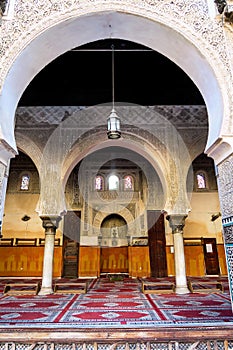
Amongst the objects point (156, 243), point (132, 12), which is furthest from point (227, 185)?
point (156, 243)

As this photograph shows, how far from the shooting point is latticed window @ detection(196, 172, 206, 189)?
10055mm

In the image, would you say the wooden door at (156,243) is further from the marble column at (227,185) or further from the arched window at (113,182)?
the marble column at (227,185)

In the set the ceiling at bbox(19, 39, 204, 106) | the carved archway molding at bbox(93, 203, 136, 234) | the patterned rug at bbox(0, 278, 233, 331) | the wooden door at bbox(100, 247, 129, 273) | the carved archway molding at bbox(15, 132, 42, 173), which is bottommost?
the patterned rug at bbox(0, 278, 233, 331)

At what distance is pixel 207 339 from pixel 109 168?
8.73 m

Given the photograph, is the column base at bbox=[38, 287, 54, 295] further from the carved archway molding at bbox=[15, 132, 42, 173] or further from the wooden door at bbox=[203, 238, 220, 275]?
the wooden door at bbox=[203, 238, 220, 275]

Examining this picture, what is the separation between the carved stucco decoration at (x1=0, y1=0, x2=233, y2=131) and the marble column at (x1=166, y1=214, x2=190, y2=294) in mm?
3915

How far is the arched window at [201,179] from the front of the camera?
1005 cm

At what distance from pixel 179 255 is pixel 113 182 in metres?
5.02

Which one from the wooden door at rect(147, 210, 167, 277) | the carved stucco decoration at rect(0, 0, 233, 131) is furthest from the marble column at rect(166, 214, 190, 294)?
the carved stucco decoration at rect(0, 0, 233, 131)

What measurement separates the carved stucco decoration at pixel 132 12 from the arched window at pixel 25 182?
7.76 meters

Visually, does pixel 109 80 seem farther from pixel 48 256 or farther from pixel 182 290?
pixel 182 290

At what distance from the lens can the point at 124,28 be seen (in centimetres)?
307

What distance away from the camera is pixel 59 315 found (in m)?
3.55

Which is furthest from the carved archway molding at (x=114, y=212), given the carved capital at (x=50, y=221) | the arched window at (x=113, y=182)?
the carved capital at (x=50, y=221)
